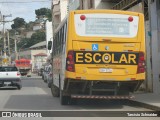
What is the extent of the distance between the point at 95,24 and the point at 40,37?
448 ft

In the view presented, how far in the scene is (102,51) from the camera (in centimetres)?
1588

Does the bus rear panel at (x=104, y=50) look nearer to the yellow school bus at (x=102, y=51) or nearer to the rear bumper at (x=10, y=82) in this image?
the yellow school bus at (x=102, y=51)

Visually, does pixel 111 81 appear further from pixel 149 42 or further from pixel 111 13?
pixel 149 42

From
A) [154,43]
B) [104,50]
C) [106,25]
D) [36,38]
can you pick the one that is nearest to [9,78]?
[154,43]

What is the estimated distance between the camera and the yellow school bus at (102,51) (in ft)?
51.8

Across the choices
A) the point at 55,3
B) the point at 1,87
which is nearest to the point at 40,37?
the point at 55,3

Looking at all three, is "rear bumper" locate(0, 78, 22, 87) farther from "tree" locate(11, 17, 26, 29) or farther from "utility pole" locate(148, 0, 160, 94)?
"tree" locate(11, 17, 26, 29)

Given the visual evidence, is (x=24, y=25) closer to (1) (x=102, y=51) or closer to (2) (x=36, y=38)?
(2) (x=36, y=38)

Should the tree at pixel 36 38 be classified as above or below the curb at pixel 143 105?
above

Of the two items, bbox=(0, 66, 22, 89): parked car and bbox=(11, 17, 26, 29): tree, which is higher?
bbox=(11, 17, 26, 29): tree

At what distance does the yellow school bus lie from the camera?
15.8 meters

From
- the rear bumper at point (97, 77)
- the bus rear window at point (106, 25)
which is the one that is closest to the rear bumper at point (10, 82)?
the rear bumper at point (97, 77)

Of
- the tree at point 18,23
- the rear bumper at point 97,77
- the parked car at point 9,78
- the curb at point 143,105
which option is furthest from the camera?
the tree at point 18,23

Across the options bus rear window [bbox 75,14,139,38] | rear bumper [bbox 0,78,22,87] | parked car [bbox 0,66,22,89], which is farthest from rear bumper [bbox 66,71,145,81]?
rear bumper [bbox 0,78,22,87]
